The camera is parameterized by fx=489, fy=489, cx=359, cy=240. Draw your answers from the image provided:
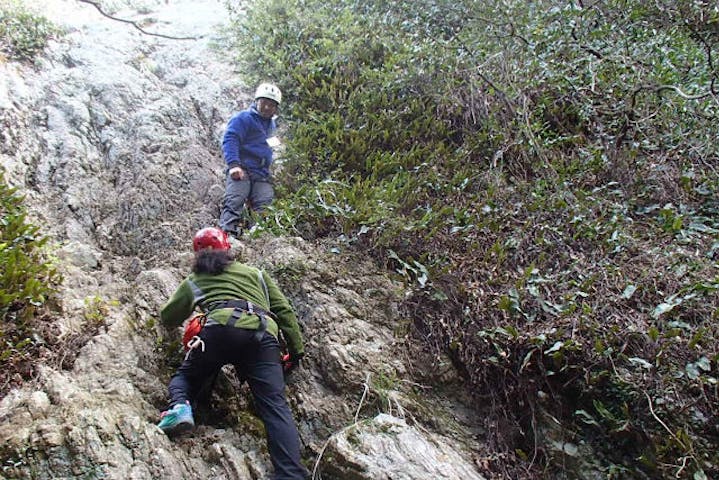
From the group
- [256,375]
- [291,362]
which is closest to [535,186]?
[291,362]

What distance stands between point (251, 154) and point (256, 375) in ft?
13.1

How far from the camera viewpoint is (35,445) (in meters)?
3.19

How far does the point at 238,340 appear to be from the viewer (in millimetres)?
3855

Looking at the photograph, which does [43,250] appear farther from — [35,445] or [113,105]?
[113,105]

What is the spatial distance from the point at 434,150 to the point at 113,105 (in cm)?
518

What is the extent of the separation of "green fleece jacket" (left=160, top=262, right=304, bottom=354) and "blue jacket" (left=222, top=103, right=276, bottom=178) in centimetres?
289

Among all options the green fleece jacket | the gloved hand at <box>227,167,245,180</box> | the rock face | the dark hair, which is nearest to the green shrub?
the rock face

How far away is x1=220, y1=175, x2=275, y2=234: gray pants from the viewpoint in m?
6.47

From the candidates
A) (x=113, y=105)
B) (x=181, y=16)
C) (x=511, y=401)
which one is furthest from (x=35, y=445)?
(x=181, y=16)

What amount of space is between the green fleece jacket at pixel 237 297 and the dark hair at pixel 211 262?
5 cm

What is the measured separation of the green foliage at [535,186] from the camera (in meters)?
3.96

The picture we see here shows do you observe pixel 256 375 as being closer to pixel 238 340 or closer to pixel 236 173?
pixel 238 340

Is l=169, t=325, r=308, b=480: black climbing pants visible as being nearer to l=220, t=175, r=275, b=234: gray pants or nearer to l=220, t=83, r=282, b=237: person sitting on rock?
l=220, t=175, r=275, b=234: gray pants

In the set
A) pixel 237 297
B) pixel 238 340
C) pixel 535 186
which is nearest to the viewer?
pixel 238 340
